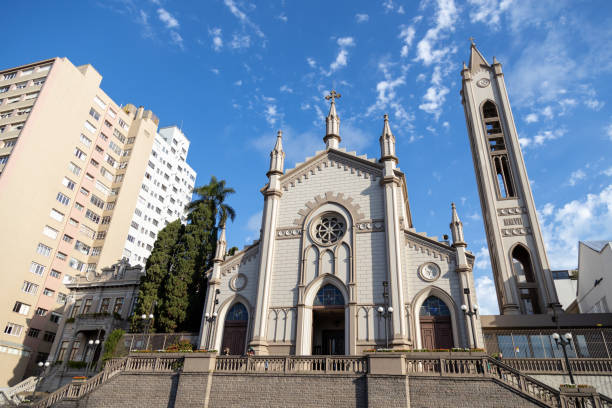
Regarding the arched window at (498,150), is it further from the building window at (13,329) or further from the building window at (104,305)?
the building window at (13,329)

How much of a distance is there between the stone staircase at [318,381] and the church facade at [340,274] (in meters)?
5.52

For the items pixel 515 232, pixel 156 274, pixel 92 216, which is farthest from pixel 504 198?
pixel 92 216

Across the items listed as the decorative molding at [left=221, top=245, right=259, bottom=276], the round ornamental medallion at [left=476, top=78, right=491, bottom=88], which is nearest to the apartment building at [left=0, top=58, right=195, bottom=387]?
the decorative molding at [left=221, top=245, right=259, bottom=276]

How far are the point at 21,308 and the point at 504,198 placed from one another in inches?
1833

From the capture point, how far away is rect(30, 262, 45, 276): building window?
138 feet

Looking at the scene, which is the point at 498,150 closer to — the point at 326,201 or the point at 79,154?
the point at 326,201

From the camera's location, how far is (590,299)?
3556cm

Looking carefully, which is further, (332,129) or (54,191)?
(54,191)

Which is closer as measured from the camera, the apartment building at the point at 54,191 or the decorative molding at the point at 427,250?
the decorative molding at the point at 427,250

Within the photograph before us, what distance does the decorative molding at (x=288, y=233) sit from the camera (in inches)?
1110

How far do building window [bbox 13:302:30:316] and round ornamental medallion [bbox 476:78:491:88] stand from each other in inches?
1975

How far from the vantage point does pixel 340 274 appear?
2580 centimetres

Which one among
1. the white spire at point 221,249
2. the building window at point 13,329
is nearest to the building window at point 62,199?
the building window at point 13,329

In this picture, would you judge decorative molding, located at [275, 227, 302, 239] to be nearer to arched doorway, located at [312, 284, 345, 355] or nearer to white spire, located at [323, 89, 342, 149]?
arched doorway, located at [312, 284, 345, 355]
